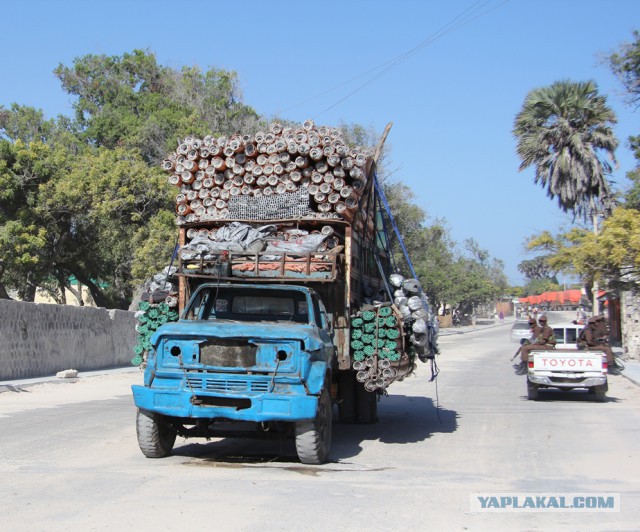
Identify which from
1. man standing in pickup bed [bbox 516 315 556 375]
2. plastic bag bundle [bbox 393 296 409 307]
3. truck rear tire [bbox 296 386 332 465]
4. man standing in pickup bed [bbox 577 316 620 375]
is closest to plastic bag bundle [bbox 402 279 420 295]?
plastic bag bundle [bbox 393 296 409 307]

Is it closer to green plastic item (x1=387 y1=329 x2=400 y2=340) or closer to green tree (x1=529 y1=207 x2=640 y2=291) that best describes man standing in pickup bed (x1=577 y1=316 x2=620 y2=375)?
green tree (x1=529 y1=207 x2=640 y2=291)

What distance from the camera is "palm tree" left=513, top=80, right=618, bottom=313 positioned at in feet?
123

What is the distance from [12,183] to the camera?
3048 cm

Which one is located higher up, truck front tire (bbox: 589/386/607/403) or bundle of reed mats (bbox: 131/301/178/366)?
bundle of reed mats (bbox: 131/301/178/366)

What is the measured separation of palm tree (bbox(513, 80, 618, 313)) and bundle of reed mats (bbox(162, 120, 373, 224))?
2844 centimetres

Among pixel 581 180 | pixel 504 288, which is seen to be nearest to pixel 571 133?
pixel 581 180

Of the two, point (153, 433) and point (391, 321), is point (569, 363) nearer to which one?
point (391, 321)

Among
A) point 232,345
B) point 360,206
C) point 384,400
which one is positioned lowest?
point 384,400

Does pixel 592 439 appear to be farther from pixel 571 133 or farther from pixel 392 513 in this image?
pixel 571 133

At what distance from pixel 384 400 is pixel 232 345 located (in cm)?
940

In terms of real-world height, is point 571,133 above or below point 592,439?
above

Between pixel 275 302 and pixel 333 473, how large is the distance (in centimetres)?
239

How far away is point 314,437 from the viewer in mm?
8781

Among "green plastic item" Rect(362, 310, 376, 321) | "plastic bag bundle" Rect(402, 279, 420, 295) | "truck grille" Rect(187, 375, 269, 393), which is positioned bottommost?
"truck grille" Rect(187, 375, 269, 393)
